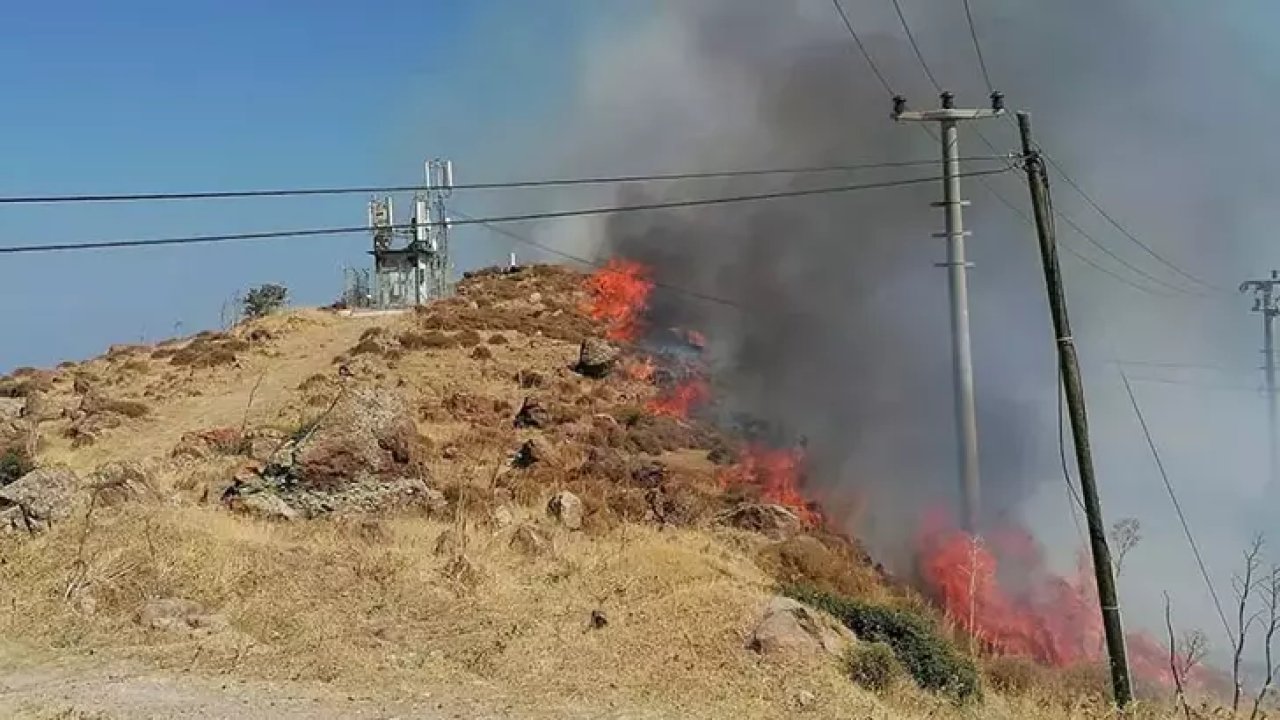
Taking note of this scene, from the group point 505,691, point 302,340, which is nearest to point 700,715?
point 505,691

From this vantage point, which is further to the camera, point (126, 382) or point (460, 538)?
point (126, 382)

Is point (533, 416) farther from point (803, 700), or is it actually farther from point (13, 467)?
point (803, 700)

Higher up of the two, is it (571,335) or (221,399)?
(571,335)

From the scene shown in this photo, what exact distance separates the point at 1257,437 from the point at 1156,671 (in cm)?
3493

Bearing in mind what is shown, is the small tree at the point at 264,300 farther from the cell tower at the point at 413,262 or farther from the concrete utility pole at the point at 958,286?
the concrete utility pole at the point at 958,286

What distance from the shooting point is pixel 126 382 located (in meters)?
43.5

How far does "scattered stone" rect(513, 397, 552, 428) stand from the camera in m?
33.8

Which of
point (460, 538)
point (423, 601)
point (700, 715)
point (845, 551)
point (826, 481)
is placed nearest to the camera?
point (700, 715)

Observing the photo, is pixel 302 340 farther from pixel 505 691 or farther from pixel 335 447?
pixel 505 691

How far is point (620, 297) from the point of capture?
51281mm

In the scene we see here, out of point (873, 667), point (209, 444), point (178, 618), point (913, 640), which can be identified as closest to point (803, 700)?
point (873, 667)

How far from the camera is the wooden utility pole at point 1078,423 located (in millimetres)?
14930

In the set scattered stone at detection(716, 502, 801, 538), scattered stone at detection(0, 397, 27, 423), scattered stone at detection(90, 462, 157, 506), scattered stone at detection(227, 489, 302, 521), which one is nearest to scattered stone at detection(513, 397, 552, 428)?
scattered stone at detection(716, 502, 801, 538)

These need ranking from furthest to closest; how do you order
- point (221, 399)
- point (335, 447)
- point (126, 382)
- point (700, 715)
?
point (126, 382) < point (221, 399) < point (335, 447) < point (700, 715)
